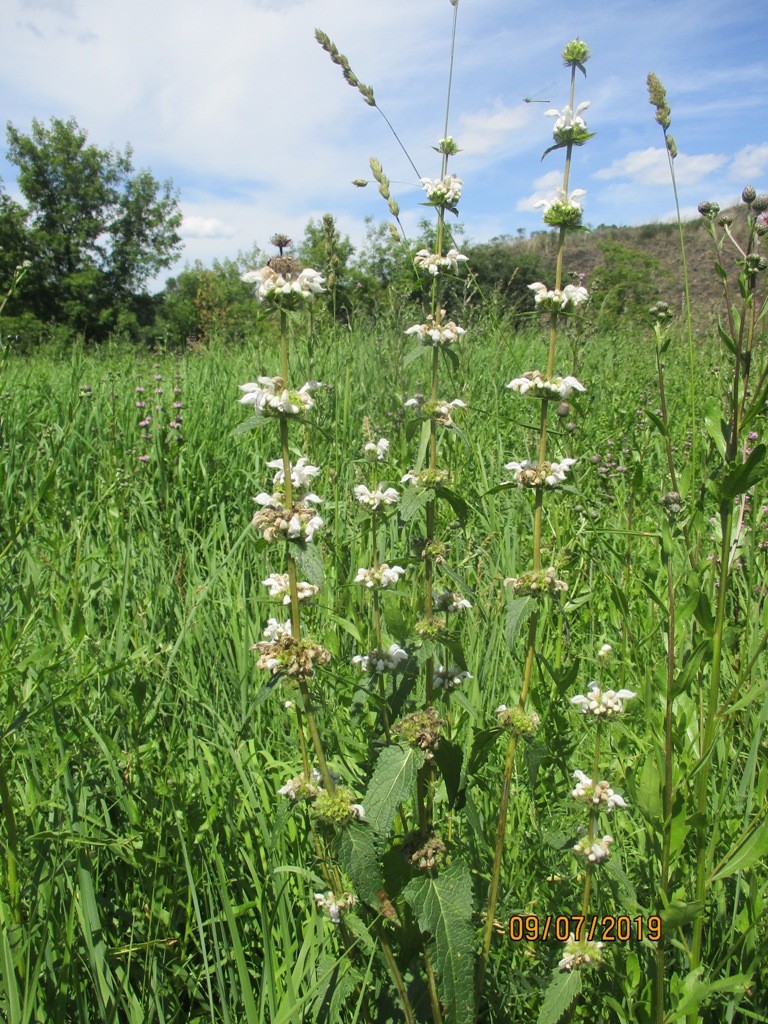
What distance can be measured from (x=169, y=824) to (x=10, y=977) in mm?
555

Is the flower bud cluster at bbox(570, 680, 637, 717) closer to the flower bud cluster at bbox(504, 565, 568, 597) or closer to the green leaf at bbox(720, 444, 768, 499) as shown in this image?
the flower bud cluster at bbox(504, 565, 568, 597)

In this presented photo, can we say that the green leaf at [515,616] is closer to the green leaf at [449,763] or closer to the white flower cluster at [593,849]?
the green leaf at [449,763]

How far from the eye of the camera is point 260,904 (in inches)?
57.6

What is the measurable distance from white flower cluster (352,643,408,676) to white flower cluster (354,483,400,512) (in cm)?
35

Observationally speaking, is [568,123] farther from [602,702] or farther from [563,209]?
[602,702]

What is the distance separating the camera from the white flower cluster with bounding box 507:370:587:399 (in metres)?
1.28

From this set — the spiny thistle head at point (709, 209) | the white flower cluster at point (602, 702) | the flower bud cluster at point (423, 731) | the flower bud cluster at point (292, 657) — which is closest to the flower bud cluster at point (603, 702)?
the white flower cluster at point (602, 702)

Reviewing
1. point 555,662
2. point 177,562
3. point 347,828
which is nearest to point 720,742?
point 555,662

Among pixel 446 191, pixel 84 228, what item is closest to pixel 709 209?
pixel 446 191

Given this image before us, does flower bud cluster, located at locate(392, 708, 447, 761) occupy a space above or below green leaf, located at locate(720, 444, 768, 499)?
below

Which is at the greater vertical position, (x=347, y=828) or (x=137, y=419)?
(x=137, y=419)

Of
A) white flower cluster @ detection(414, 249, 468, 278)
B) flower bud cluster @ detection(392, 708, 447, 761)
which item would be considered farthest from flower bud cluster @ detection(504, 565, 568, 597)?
white flower cluster @ detection(414, 249, 468, 278)

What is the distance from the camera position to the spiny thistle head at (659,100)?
1530 mm

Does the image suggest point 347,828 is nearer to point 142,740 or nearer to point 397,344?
point 142,740
